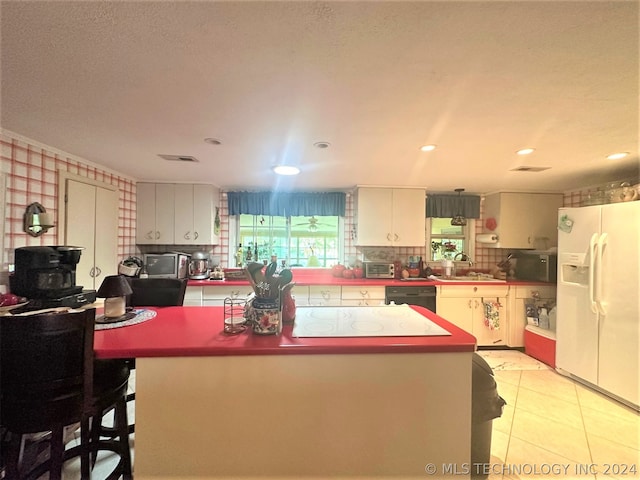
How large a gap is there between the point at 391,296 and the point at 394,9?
2.93 m

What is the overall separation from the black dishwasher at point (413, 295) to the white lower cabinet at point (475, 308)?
0.35 feet

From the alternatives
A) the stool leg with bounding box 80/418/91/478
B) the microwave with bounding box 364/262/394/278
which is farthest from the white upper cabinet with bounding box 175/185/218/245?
the stool leg with bounding box 80/418/91/478

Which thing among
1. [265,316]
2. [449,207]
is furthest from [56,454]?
[449,207]

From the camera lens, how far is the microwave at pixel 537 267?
330 cm

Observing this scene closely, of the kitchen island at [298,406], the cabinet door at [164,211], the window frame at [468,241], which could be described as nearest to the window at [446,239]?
the window frame at [468,241]

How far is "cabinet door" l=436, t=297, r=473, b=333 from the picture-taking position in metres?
3.37

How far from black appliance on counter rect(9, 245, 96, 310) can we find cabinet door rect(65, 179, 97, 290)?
25.9 inches

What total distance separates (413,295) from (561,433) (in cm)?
167

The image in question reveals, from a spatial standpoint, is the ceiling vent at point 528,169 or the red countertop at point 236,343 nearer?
the red countertop at point 236,343

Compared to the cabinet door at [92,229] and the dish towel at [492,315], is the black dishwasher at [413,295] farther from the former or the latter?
the cabinet door at [92,229]

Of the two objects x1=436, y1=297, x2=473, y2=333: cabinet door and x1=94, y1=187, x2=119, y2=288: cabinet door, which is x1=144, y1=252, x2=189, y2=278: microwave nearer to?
x1=94, y1=187, x2=119, y2=288: cabinet door

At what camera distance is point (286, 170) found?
2.76 metres

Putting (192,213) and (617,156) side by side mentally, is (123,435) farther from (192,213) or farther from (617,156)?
(617,156)

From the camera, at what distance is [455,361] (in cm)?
123
